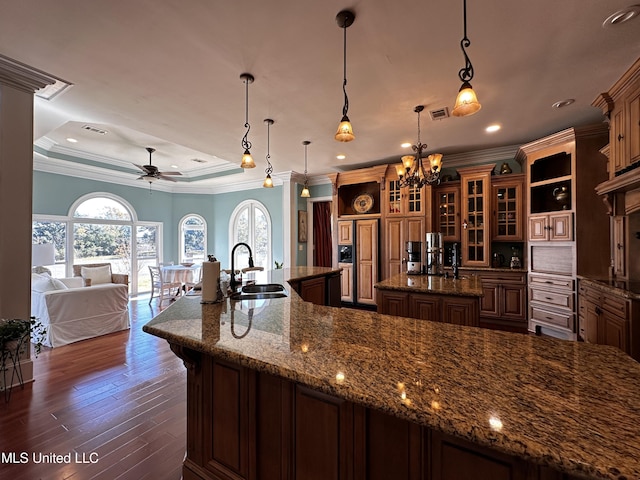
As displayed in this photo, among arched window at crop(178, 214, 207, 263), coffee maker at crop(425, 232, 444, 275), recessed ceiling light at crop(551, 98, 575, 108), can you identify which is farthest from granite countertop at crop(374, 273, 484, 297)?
arched window at crop(178, 214, 207, 263)

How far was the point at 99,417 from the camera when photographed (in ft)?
7.00

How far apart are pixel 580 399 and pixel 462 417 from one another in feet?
A: 1.11

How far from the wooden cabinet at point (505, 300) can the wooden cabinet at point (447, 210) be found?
0.78 meters

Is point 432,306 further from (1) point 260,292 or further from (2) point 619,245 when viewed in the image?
(2) point 619,245

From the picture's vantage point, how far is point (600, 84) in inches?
104

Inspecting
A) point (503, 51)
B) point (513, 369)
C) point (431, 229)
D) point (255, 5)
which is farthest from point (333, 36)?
point (431, 229)

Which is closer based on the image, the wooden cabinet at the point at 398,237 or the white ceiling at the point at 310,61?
the white ceiling at the point at 310,61

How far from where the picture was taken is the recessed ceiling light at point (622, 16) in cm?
177

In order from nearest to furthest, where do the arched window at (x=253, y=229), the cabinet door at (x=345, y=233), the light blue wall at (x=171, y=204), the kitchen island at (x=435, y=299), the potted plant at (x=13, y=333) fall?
the potted plant at (x=13, y=333), the kitchen island at (x=435, y=299), the light blue wall at (x=171, y=204), the cabinet door at (x=345, y=233), the arched window at (x=253, y=229)

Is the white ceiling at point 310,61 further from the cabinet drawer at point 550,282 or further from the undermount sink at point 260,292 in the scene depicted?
the cabinet drawer at point 550,282

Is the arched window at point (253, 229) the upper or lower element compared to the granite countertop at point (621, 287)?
upper

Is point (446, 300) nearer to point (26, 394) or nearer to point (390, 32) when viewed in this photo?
point (390, 32)

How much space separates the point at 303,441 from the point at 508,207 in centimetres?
475

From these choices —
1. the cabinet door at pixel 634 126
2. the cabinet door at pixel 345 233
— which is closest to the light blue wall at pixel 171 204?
the cabinet door at pixel 345 233
